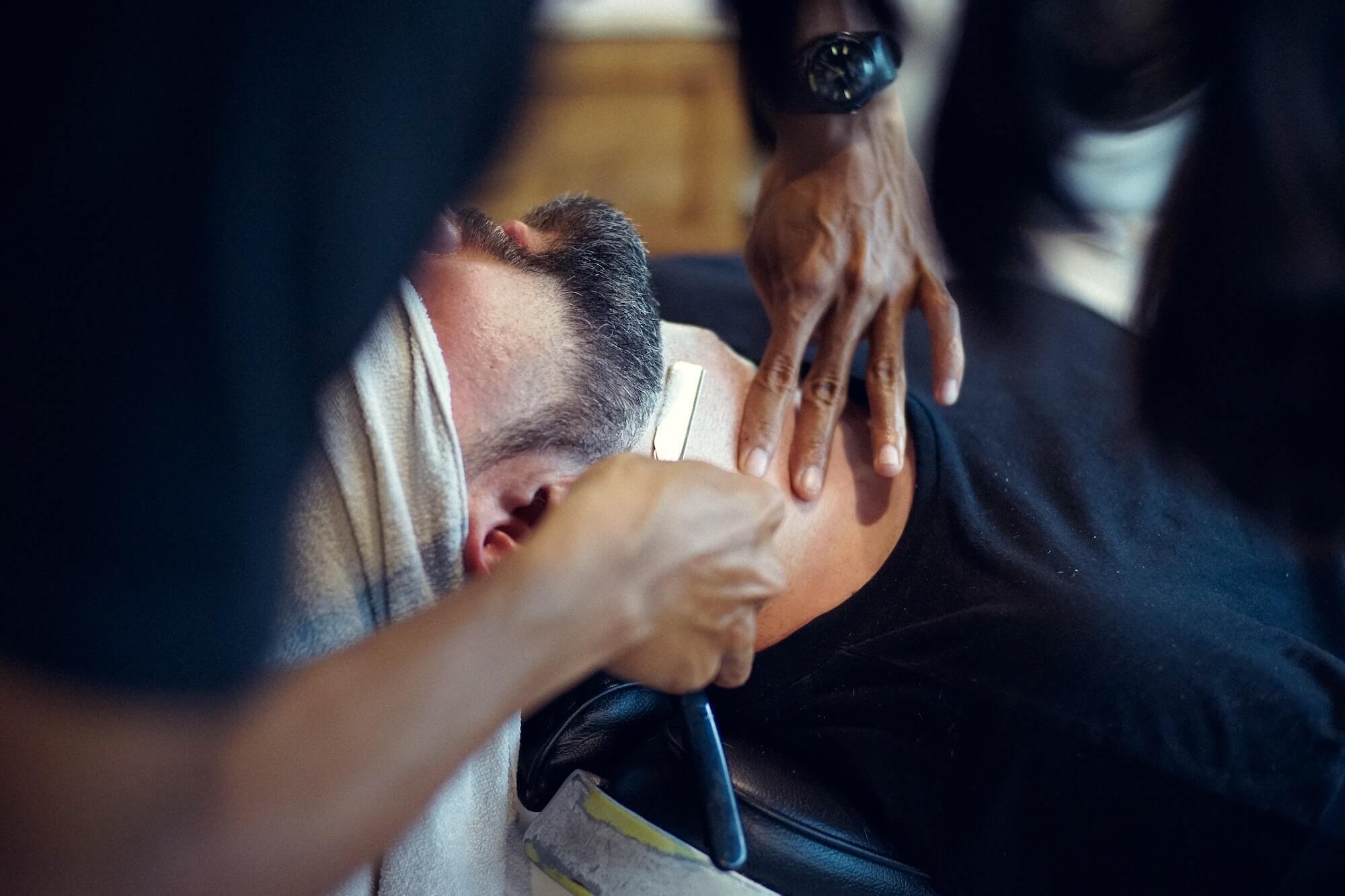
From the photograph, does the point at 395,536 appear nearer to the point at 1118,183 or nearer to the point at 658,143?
the point at 1118,183

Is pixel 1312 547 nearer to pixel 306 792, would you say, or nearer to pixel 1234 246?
pixel 1234 246

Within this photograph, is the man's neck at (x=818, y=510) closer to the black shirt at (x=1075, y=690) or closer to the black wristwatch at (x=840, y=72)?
the black shirt at (x=1075, y=690)

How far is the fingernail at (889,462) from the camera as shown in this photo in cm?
92

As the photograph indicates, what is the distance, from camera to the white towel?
2.34 feet

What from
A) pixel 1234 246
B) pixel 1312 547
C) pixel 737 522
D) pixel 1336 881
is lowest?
pixel 1336 881

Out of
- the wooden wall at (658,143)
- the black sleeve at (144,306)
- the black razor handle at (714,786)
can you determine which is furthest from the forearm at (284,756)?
the wooden wall at (658,143)

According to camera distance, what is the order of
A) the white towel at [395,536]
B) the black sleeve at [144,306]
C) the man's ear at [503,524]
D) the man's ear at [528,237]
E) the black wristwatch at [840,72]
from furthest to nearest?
the black wristwatch at [840,72] → the man's ear at [528,237] → the man's ear at [503,524] → the white towel at [395,536] → the black sleeve at [144,306]

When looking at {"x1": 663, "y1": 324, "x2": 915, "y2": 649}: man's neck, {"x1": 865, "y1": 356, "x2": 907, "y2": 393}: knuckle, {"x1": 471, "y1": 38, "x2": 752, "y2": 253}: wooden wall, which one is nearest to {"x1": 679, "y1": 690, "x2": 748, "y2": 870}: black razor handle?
{"x1": 663, "y1": 324, "x2": 915, "y2": 649}: man's neck

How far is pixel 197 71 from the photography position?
0.36 metres

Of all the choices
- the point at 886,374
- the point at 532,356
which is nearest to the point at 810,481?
the point at 886,374

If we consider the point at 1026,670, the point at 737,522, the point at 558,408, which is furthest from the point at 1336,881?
the point at 558,408

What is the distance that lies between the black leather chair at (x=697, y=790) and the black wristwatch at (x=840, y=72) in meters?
0.63

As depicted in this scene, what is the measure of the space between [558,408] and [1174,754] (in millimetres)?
538

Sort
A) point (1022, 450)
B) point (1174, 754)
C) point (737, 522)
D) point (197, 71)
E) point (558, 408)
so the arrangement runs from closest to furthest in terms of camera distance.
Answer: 1. point (197, 71)
2. point (737, 522)
3. point (1174, 754)
4. point (558, 408)
5. point (1022, 450)
